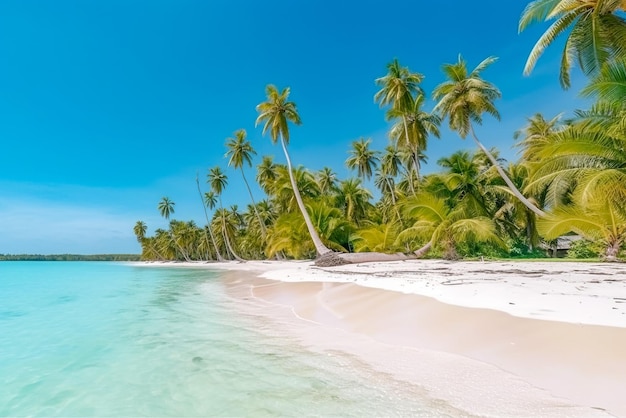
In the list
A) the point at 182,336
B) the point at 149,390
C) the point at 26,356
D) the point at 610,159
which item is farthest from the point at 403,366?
the point at 610,159

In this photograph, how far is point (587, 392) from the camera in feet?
8.75

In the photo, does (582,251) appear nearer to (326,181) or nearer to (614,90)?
(614,90)

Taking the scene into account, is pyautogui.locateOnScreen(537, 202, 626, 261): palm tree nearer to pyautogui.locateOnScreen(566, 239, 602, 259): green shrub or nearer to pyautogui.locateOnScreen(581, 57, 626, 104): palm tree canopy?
pyautogui.locateOnScreen(581, 57, 626, 104): palm tree canopy

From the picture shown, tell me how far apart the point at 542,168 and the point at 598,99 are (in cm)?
432

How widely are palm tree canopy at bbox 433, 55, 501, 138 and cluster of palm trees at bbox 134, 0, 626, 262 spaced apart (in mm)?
63

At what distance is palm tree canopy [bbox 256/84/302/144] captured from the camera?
25.6m

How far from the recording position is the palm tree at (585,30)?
11203 mm

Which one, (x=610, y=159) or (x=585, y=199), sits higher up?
(x=610, y=159)

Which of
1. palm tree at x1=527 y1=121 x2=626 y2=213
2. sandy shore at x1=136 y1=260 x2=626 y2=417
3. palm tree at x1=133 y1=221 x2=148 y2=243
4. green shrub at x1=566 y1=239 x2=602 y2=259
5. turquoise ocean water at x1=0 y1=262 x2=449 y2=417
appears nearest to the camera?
sandy shore at x1=136 y1=260 x2=626 y2=417

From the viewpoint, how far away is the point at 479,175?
22.3 metres

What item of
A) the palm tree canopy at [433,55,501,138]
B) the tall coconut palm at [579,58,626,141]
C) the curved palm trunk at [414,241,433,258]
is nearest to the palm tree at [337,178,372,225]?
Answer: the curved palm trunk at [414,241,433,258]

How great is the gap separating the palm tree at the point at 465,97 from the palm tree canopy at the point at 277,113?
10932 mm

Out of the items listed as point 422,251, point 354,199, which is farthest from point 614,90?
point 354,199

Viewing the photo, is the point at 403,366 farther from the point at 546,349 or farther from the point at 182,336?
the point at 182,336
